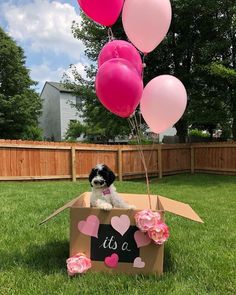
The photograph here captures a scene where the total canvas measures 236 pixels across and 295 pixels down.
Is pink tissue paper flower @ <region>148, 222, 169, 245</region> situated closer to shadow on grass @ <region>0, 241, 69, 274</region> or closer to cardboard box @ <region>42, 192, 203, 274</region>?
cardboard box @ <region>42, 192, 203, 274</region>

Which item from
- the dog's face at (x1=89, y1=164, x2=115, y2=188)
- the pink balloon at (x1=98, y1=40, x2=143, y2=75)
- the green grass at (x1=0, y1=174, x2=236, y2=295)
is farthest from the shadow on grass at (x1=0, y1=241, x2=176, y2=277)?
the pink balloon at (x1=98, y1=40, x2=143, y2=75)

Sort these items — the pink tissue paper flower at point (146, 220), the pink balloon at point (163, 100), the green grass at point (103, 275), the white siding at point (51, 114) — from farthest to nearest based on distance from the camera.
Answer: the white siding at point (51, 114) < the pink balloon at point (163, 100) < the pink tissue paper flower at point (146, 220) < the green grass at point (103, 275)

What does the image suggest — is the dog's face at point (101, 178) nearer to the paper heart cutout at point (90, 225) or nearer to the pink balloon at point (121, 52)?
the paper heart cutout at point (90, 225)

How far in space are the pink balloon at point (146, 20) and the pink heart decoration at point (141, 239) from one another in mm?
1890

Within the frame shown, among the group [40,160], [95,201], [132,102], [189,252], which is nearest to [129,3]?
[132,102]

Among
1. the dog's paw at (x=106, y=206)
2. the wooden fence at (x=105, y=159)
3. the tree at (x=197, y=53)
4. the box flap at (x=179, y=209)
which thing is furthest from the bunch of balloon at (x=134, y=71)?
the tree at (x=197, y=53)

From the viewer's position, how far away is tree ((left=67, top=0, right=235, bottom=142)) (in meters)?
15.0

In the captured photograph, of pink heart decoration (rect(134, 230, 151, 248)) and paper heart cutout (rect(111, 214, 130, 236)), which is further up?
paper heart cutout (rect(111, 214, 130, 236))

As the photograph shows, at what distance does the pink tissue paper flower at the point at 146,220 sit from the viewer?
10.3ft

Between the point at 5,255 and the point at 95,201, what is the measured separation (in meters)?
1.05

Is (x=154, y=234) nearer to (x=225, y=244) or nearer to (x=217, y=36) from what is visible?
(x=225, y=244)

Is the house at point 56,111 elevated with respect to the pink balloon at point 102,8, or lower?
elevated

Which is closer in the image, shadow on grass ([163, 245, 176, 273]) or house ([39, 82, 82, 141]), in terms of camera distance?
shadow on grass ([163, 245, 176, 273])

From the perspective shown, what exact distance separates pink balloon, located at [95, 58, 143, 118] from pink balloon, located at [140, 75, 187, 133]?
0.13 metres
